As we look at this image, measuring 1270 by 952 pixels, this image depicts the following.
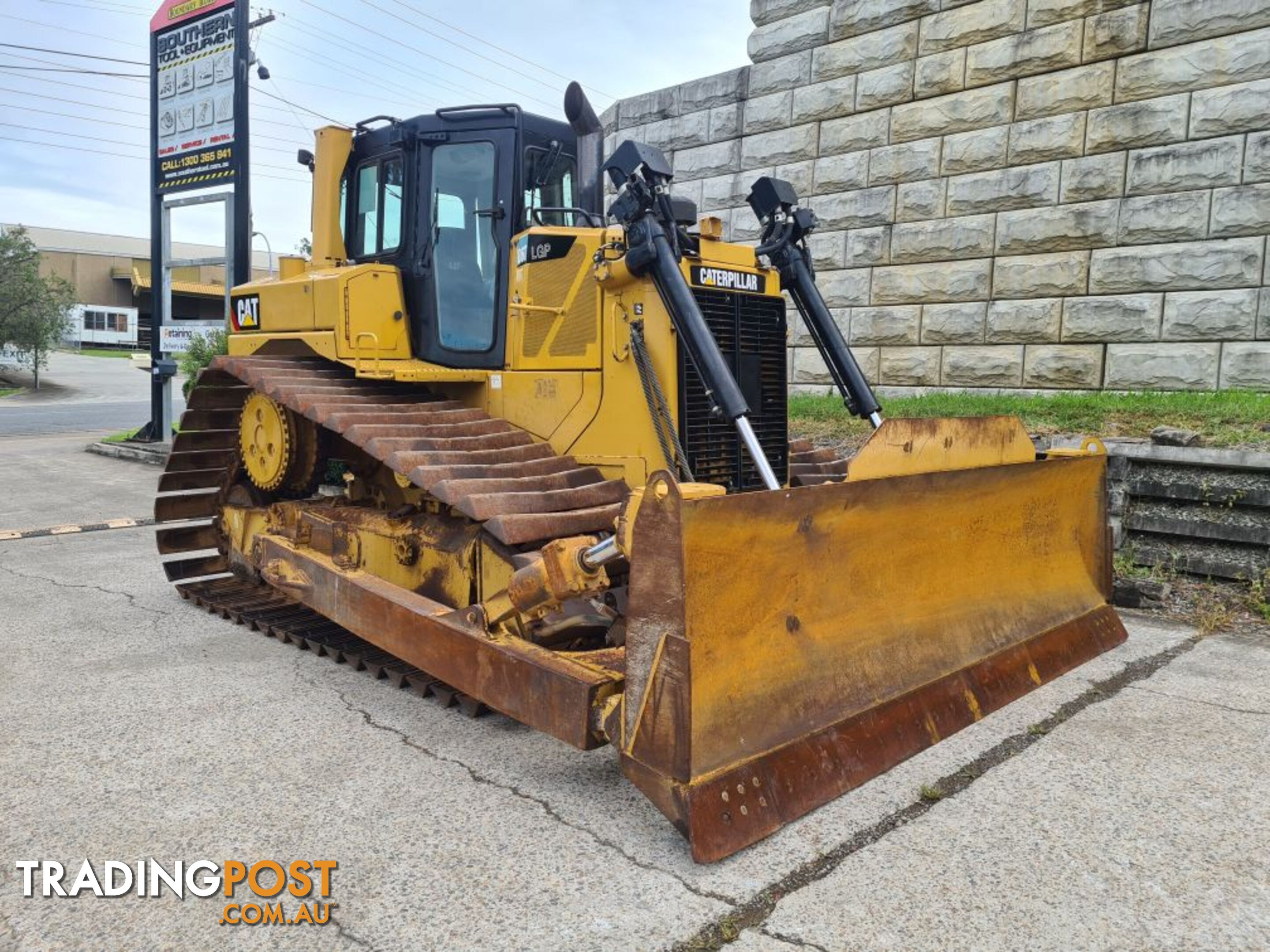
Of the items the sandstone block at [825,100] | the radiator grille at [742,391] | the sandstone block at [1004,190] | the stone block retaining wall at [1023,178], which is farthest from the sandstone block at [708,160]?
the radiator grille at [742,391]

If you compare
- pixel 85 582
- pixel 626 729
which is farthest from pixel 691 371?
pixel 85 582

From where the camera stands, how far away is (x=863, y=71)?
9438 mm

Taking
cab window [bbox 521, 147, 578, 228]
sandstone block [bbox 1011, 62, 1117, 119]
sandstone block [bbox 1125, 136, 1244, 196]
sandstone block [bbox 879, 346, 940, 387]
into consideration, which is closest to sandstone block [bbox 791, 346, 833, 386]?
sandstone block [bbox 879, 346, 940, 387]

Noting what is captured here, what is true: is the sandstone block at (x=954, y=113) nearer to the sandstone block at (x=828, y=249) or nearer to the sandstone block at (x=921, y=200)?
the sandstone block at (x=921, y=200)

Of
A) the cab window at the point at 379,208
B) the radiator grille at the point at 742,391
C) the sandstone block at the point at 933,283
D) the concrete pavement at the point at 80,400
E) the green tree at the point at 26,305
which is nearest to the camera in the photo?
the radiator grille at the point at 742,391

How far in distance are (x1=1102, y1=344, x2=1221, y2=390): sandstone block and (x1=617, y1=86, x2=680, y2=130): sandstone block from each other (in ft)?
19.0

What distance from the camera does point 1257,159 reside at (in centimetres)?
709

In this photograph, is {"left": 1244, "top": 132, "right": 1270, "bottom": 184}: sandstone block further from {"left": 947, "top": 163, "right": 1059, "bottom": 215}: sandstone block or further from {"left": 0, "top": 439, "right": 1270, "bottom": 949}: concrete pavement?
{"left": 0, "top": 439, "right": 1270, "bottom": 949}: concrete pavement

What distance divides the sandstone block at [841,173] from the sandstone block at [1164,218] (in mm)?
2525

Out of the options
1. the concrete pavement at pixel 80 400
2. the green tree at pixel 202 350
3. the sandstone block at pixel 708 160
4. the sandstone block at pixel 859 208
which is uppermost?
the sandstone block at pixel 708 160

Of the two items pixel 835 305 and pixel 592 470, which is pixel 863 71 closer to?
pixel 835 305

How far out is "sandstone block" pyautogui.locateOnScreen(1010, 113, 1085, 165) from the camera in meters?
8.02

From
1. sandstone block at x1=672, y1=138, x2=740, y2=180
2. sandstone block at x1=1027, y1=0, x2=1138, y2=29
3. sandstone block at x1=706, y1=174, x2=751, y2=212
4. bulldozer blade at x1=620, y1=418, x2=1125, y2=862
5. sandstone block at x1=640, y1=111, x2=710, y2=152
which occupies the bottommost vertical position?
bulldozer blade at x1=620, y1=418, x2=1125, y2=862

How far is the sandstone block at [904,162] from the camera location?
893cm
